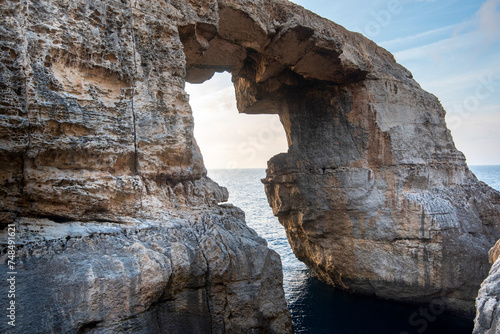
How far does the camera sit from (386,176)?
8.77m

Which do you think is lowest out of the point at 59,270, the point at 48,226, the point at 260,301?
the point at 260,301

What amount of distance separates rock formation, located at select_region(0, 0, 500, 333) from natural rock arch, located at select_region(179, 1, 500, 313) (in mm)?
51

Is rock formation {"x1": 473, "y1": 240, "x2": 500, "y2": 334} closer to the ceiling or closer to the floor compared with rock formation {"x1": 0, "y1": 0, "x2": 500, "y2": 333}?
closer to the floor

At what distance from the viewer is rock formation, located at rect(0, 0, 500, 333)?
3.69 m

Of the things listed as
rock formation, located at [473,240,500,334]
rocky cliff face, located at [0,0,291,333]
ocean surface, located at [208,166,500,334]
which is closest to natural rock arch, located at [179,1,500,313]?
ocean surface, located at [208,166,500,334]

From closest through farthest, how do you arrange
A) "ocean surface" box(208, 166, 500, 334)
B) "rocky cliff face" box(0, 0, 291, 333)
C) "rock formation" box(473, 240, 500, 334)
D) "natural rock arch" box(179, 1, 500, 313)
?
"rock formation" box(473, 240, 500, 334)
"rocky cliff face" box(0, 0, 291, 333)
"ocean surface" box(208, 166, 500, 334)
"natural rock arch" box(179, 1, 500, 313)

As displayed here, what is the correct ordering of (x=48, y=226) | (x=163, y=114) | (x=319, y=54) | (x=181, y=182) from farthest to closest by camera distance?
1. (x=319, y=54)
2. (x=181, y=182)
3. (x=163, y=114)
4. (x=48, y=226)

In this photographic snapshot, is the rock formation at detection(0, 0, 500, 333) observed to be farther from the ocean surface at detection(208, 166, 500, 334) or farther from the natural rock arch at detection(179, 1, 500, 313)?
the ocean surface at detection(208, 166, 500, 334)

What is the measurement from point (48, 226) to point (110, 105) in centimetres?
171

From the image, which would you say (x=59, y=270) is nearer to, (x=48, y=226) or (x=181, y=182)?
(x=48, y=226)

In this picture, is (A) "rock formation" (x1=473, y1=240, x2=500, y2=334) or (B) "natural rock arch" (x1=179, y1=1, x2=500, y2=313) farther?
(B) "natural rock arch" (x1=179, y1=1, x2=500, y2=313)

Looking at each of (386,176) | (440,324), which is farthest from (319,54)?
(440,324)

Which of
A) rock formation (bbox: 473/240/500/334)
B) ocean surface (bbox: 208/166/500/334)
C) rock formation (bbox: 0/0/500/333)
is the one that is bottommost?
ocean surface (bbox: 208/166/500/334)

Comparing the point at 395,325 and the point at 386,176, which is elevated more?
the point at 386,176
